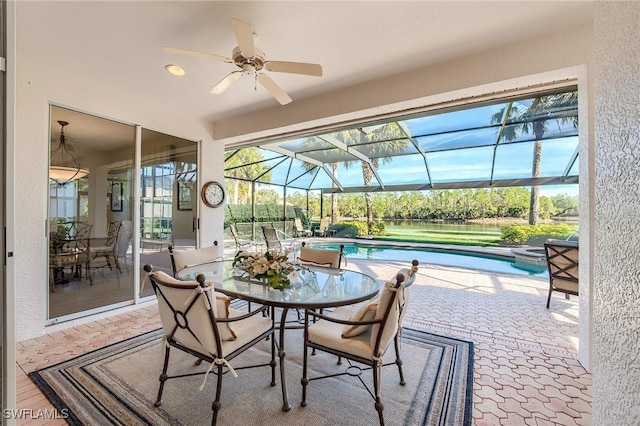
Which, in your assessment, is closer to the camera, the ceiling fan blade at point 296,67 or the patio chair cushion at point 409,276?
the patio chair cushion at point 409,276

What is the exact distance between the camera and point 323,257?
309 centimetres

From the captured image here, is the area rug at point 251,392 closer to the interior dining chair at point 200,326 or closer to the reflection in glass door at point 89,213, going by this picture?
the interior dining chair at point 200,326

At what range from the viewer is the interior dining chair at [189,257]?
2863mm

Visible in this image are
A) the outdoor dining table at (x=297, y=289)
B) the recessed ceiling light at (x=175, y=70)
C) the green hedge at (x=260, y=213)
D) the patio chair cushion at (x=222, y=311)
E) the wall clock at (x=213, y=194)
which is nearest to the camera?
the patio chair cushion at (x=222, y=311)

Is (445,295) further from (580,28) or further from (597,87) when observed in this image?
(597,87)

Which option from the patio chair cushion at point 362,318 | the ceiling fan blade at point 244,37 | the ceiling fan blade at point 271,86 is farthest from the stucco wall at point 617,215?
the ceiling fan blade at point 271,86

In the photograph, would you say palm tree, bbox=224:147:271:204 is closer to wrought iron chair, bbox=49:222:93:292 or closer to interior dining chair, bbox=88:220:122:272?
interior dining chair, bbox=88:220:122:272

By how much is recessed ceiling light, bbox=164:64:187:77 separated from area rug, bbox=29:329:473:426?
2757 mm

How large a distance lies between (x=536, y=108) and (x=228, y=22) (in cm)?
474

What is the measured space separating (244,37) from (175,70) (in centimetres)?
148

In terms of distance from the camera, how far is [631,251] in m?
0.78

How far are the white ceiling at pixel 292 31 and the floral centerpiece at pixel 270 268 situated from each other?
1.86 metres

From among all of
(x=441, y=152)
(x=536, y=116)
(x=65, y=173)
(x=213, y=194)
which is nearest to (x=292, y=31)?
(x=65, y=173)

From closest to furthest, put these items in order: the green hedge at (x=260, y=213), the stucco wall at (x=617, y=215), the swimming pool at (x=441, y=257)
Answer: the stucco wall at (x=617, y=215) → the swimming pool at (x=441, y=257) → the green hedge at (x=260, y=213)
